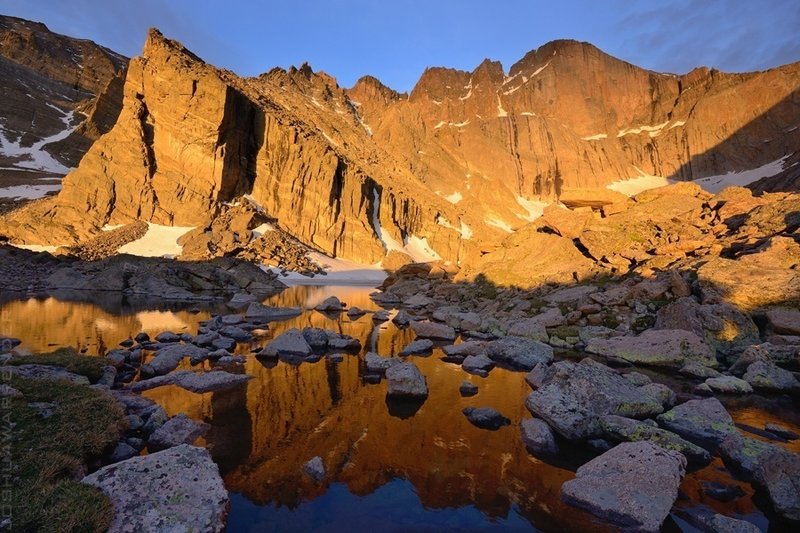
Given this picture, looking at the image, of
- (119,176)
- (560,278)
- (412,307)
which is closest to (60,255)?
(119,176)

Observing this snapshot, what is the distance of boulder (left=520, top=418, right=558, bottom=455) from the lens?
375 inches

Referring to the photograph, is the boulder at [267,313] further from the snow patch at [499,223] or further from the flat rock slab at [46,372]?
the snow patch at [499,223]

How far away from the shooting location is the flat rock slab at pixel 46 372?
11.4 meters

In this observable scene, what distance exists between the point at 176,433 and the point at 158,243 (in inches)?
2848

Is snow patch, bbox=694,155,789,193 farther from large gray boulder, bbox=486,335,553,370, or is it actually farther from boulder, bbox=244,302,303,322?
large gray boulder, bbox=486,335,553,370

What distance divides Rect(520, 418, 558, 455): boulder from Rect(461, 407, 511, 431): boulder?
0.69 metres

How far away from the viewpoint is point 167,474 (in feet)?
21.6

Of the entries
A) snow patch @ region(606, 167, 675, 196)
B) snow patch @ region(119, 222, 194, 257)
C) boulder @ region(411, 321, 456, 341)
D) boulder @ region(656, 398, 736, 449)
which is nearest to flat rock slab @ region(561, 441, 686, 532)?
boulder @ region(656, 398, 736, 449)

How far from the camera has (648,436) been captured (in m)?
9.34

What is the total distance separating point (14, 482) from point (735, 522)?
10.7 m

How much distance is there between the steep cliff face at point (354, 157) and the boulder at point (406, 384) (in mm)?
31405

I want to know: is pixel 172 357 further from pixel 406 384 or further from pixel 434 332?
pixel 434 332

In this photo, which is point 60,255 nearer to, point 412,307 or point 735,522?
point 412,307

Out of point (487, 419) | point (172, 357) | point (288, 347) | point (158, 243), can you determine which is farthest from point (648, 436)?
point (158, 243)
